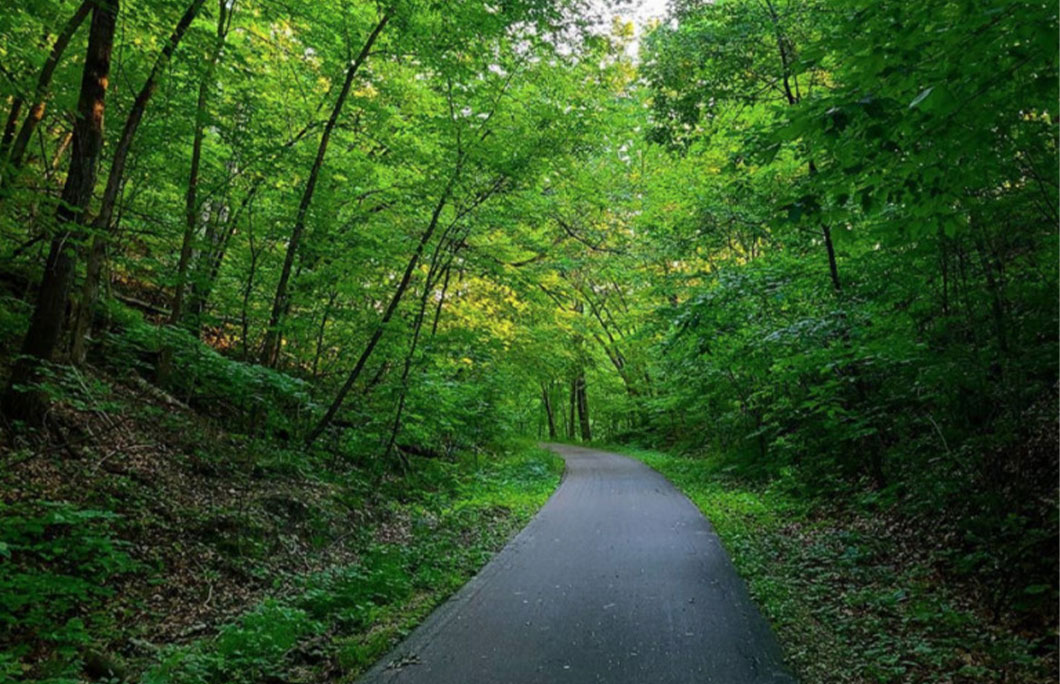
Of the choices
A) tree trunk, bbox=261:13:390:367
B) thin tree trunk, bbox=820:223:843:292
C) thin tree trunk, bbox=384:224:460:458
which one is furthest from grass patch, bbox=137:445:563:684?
thin tree trunk, bbox=820:223:843:292

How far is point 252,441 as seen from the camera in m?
9.33

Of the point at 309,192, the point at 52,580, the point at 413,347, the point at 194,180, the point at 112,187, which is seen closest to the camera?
the point at 52,580

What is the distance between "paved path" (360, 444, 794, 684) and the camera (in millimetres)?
4121

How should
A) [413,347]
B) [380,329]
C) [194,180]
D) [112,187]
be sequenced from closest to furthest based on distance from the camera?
1. [112,187]
2. [194,180]
3. [380,329]
4. [413,347]

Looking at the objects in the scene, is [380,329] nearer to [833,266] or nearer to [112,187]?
[112,187]

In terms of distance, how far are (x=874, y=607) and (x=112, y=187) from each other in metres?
9.71

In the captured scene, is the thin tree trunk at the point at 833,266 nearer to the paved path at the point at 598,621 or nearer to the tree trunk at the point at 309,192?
the paved path at the point at 598,621

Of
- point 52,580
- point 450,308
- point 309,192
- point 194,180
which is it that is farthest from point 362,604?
point 450,308

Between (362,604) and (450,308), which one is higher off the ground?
(450,308)

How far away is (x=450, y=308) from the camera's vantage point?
1406cm

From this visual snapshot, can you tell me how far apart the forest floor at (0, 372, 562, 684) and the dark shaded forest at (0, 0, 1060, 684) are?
45 mm

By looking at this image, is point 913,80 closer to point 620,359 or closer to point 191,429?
point 191,429

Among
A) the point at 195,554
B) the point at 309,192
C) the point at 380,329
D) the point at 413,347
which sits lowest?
the point at 195,554

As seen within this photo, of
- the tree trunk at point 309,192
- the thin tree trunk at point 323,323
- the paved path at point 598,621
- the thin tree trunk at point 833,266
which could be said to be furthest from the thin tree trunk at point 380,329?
the thin tree trunk at point 833,266
